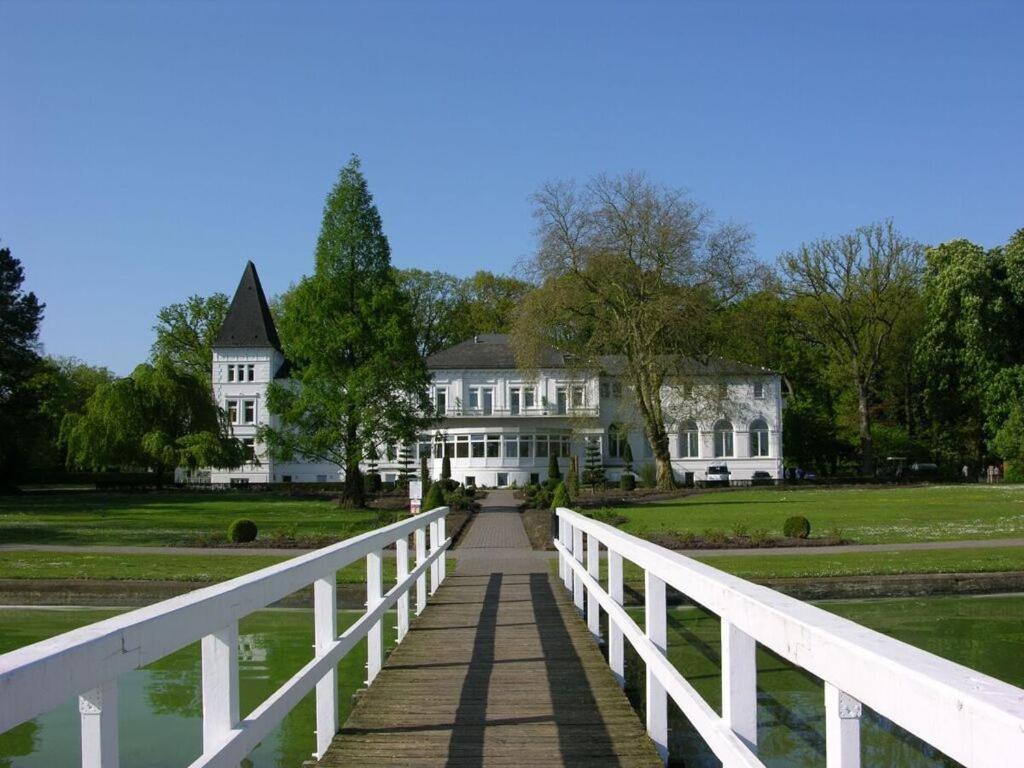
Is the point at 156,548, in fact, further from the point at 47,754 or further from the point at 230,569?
the point at 47,754

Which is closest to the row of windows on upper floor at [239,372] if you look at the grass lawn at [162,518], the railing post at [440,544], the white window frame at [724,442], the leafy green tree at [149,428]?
the leafy green tree at [149,428]

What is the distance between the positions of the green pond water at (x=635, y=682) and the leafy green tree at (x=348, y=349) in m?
23.8

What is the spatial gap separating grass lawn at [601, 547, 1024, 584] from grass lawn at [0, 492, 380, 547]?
930 centimetres

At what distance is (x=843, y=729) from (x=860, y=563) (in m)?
15.9

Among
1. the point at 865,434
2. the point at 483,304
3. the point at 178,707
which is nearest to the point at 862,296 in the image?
the point at 865,434

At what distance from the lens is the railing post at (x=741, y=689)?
11.3ft

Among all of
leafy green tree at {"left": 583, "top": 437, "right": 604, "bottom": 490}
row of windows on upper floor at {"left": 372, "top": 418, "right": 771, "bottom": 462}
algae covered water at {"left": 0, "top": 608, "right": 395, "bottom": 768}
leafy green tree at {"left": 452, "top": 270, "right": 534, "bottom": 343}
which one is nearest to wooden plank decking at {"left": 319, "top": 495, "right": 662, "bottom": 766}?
algae covered water at {"left": 0, "top": 608, "right": 395, "bottom": 768}

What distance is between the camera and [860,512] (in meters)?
33.3

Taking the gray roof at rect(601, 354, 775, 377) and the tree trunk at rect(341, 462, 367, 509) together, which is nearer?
the tree trunk at rect(341, 462, 367, 509)

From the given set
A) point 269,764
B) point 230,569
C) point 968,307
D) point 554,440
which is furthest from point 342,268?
point 968,307

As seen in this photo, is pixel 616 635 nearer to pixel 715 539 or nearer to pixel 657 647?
pixel 657 647

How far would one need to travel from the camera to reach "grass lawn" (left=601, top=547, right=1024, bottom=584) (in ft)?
52.2

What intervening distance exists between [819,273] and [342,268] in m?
33.9

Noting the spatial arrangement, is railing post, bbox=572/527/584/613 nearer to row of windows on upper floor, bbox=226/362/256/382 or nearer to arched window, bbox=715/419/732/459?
arched window, bbox=715/419/732/459
